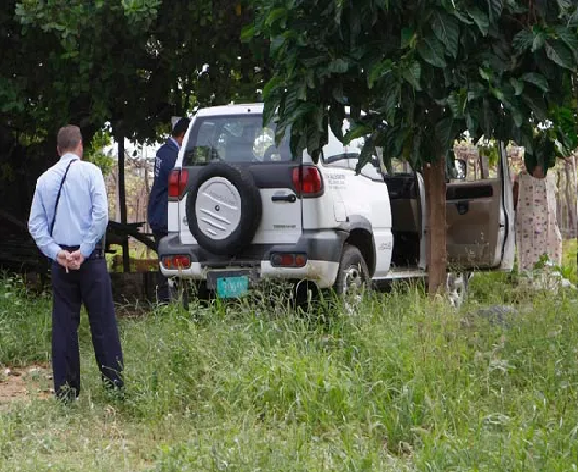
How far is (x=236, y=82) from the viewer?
12.9m

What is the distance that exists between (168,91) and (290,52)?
5.96 metres

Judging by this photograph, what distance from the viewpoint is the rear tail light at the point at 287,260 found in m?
9.32

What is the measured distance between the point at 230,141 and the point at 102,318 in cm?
291

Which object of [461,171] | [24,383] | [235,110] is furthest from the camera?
[461,171]

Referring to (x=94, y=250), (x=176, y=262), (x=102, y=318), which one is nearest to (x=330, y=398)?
(x=102, y=318)

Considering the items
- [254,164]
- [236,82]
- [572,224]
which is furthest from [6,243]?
[572,224]

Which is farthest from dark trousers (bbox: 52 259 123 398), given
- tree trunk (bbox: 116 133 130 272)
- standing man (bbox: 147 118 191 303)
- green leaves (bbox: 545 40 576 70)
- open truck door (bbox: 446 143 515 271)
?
tree trunk (bbox: 116 133 130 272)

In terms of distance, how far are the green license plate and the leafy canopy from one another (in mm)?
1448

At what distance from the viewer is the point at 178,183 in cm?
988

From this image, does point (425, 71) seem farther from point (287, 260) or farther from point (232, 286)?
point (232, 286)

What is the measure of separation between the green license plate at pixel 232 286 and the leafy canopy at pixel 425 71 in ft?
4.75

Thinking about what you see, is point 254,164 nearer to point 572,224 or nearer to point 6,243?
point 6,243

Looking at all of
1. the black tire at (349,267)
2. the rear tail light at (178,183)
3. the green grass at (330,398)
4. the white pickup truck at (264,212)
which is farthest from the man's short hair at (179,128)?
the green grass at (330,398)

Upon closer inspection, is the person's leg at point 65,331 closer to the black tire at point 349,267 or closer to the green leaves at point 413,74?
the green leaves at point 413,74
